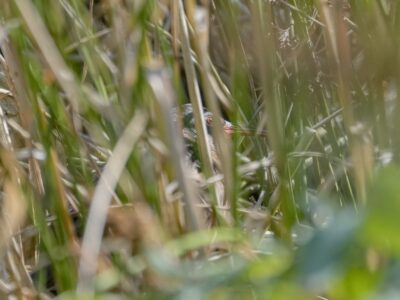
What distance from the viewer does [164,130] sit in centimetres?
61

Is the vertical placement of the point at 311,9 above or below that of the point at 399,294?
below

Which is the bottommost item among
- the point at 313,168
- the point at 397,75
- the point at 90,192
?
the point at 313,168

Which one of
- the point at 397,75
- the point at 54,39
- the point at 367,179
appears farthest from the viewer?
the point at 54,39

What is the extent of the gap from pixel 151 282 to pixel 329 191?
35 centimetres

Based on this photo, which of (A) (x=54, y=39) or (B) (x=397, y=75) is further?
(A) (x=54, y=39)

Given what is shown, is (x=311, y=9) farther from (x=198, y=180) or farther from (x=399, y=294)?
(x=399, y=294)

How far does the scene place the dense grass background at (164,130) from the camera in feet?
2.17

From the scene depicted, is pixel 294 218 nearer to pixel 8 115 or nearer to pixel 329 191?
pixel 329 191

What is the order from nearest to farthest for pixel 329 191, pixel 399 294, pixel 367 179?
pixel 399 294 → pixel 367 179 → pixel 329 191

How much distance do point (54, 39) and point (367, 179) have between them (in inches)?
13.1

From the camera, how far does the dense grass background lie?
660mm

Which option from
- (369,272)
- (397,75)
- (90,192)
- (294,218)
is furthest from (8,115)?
(369,272)

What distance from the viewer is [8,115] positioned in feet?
3.63

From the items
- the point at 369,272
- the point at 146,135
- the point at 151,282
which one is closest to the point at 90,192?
the point at 146,135
